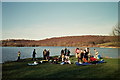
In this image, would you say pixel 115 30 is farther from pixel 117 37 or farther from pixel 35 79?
pixel 35 79

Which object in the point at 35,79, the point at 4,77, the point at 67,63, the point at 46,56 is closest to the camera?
the point at 35,79

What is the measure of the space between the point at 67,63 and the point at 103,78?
564 cm

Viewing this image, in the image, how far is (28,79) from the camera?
8.27 metres

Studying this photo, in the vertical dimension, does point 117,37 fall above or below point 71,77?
above

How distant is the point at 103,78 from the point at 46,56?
9313 mm

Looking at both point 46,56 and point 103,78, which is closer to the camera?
point 103,78

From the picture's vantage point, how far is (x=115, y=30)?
124ft

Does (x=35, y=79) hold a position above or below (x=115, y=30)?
below

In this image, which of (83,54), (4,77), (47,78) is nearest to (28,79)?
A: (47,78)

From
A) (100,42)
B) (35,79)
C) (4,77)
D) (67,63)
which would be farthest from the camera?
(100,42)

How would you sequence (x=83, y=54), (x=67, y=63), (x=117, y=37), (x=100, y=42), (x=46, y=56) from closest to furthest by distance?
1. (x=67, y=63)
2. (x=83, y=54)
3. (x=46, y=56)
4. (x=117, y=37)
5. (x=100, y=42)

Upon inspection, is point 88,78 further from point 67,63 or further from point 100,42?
point 100,42

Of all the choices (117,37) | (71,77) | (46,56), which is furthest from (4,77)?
(117,37)

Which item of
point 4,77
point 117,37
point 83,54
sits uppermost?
point 117,37
